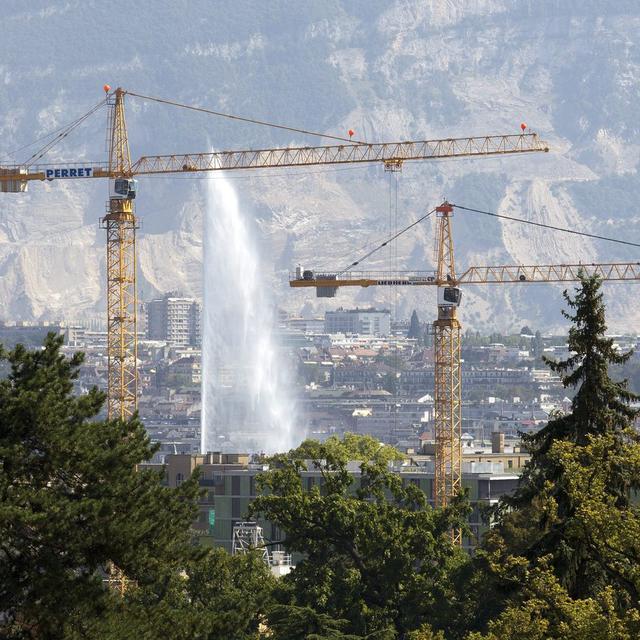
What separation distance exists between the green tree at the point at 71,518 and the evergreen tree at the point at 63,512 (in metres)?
0.02

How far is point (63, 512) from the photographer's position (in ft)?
139

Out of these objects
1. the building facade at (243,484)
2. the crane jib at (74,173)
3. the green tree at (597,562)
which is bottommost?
the building facade at (243,484)

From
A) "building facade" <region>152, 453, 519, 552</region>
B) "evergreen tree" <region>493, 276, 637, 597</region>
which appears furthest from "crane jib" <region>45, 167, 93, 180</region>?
"evergreen tree" <region>493, 276, 637, 597</region>

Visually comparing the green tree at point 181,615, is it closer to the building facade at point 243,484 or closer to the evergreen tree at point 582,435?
the evergreen tree at point 582,435

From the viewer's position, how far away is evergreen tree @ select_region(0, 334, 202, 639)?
42.7 meters

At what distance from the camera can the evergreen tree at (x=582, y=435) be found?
44.8 metres

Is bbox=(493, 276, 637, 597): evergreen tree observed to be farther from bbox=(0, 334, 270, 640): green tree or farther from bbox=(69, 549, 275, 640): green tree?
bbox=(0, 334, 270, 640): green tree

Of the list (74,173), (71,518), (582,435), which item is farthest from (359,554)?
(74,173)

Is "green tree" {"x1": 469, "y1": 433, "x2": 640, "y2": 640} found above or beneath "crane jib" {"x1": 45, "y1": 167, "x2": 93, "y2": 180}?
beneath

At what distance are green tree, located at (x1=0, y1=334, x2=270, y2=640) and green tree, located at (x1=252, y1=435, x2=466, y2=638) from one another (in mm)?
19119

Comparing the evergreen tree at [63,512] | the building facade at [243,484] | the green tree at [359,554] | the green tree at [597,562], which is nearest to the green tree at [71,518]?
the evergreen tree at [63,512]

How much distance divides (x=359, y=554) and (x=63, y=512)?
84.1 feet

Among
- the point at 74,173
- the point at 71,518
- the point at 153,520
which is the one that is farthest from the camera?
the point at 74,173

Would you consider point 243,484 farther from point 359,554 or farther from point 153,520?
point 153,520
